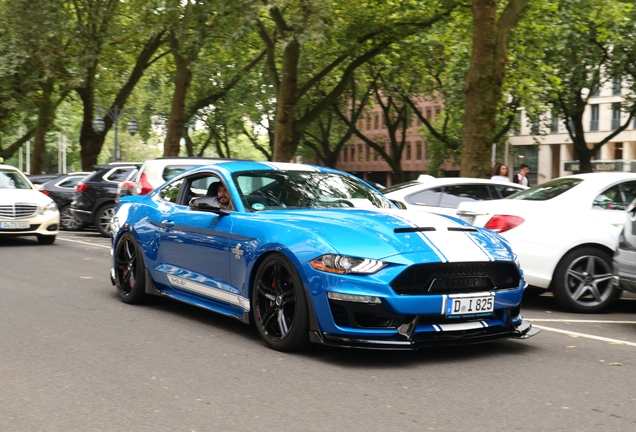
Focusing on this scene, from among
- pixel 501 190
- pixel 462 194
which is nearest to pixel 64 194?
pixel 462 194

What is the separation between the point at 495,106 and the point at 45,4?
18789 millimetres

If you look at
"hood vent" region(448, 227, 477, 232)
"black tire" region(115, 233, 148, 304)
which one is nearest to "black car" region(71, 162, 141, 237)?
"black tire" region(115, 233, 148, 304)

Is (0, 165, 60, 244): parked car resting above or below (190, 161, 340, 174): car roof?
below

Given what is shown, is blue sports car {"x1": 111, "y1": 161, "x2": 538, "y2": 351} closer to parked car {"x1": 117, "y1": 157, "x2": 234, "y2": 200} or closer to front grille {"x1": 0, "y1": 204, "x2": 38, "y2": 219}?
parked car {"x1": 117, "y1": 157, "x2": 234, "y2": 200}

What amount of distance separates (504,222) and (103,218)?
516 inches

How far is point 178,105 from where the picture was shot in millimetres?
32281

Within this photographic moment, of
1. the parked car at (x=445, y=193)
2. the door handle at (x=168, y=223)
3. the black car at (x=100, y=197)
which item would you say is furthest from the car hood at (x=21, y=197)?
the door handle at (x=168, y=223)

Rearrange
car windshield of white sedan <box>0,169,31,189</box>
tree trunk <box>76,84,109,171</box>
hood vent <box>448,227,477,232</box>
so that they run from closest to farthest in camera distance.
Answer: hood vent <box>448,227,477,232</box> → car windshield of white sedan <box>0,169,31,189</box> → tree trunk <box>76,84,109,171</box>

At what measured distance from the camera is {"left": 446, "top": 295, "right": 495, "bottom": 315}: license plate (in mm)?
6348

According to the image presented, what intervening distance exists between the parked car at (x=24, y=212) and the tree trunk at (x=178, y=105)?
46.0ft

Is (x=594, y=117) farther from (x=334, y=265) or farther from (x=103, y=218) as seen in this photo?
(x=334, y=265)

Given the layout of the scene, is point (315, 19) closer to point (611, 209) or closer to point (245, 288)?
point (611, 209)

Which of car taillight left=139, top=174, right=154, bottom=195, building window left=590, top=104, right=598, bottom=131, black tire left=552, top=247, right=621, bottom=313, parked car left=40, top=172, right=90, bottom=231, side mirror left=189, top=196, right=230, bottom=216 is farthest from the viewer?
building window left=590, top=104, right=598, bottom=131

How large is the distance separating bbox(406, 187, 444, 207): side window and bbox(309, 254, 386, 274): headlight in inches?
288
